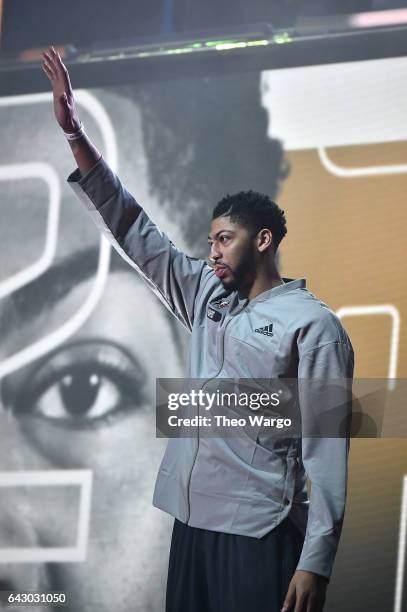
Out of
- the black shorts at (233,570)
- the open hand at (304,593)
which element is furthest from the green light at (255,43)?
the open hand at (304,593)

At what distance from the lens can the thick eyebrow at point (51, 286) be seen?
2609 mm

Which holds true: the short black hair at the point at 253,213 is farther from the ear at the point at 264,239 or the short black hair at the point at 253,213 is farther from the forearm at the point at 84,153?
the forearm at the point at 84,153

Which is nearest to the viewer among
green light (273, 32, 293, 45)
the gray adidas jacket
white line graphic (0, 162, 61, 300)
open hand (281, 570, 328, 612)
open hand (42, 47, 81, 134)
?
open hand (281, 570, 328, 612)

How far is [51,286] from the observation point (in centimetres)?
262

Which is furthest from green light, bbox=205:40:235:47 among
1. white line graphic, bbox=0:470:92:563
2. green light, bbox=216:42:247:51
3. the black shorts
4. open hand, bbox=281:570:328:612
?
open hand, bbox=281:570:328:612

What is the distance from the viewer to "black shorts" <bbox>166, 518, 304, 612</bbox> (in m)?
1.60

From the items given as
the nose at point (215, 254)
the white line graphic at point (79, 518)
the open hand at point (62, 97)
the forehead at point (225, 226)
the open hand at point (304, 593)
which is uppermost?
the open hand at point (62, 97)

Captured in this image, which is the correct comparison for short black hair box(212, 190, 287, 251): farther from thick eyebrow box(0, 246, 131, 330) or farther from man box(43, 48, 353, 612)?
thick eyebrow box(0, 246, 131, 330)

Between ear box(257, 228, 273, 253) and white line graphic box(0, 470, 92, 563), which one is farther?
white line graphic box(0, 470, 92, 563)

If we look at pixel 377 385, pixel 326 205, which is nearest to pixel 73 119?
pixel 326 205

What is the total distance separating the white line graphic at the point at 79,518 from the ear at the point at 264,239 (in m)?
1.01

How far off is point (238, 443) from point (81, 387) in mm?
965

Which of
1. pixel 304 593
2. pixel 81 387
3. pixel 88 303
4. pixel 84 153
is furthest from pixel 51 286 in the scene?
pixel 304 593

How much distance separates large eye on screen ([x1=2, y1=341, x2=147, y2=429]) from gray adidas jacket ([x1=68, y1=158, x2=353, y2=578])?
2.30ft
